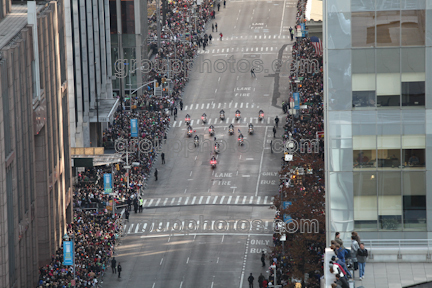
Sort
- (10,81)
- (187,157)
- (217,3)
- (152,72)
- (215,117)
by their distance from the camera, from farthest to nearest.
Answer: (217,3) < (152,72) < (215,117) < (187,157) < (10,81)

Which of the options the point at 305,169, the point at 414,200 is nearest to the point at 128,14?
the point at 305,169

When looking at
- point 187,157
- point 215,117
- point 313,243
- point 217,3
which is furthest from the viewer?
point 217,3

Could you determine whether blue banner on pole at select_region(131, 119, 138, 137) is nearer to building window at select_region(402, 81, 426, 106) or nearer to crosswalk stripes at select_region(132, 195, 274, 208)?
crosswalk stripes at select_region(132, 195, 274, 208)

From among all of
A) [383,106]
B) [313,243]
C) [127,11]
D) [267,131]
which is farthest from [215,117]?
[383,106]

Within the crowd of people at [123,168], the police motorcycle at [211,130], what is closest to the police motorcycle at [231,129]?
the police motorcycle at [211,130]

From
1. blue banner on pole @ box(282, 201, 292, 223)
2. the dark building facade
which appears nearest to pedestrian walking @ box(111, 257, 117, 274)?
the dark building facade

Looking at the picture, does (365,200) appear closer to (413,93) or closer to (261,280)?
(413,93)

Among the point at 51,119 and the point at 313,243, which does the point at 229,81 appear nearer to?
the point at 51,119
